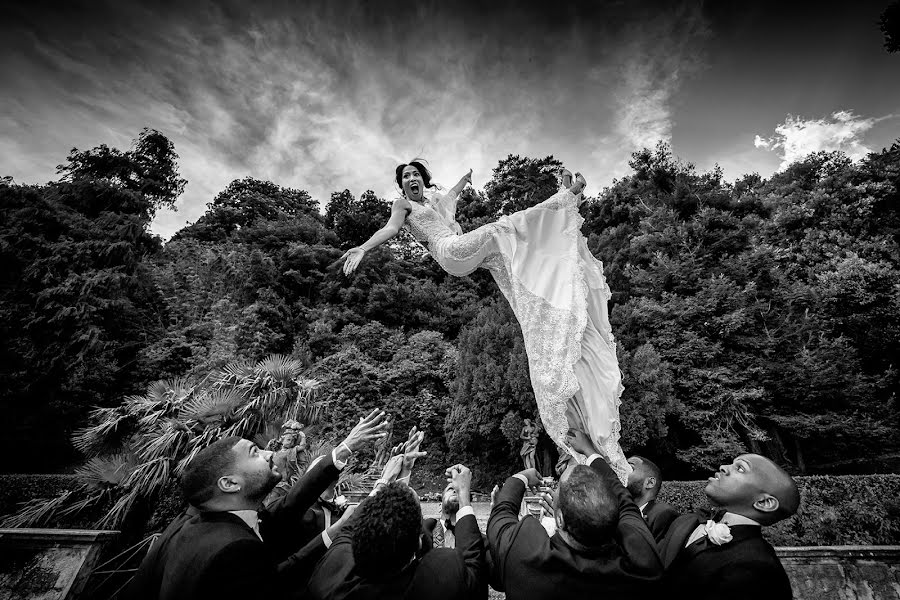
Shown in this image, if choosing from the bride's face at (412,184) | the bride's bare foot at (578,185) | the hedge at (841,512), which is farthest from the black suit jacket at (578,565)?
the hedge at (841,512)

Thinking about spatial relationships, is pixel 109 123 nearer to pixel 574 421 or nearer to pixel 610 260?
pixel 574 421

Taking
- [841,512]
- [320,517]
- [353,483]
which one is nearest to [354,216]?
[353,483]

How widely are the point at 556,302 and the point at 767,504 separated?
1.41 metres

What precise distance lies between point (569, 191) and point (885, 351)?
609 inches

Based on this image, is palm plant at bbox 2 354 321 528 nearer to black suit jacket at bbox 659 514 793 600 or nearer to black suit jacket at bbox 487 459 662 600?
black suit jacket at bbox 487 459 662 600

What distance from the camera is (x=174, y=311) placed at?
15539mm

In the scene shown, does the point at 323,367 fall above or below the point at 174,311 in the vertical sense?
below

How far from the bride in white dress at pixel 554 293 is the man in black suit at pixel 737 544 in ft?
1.66

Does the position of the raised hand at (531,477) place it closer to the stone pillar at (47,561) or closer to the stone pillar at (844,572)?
the stone pillar at (844,572)

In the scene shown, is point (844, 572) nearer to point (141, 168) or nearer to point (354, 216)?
point (354, 216)

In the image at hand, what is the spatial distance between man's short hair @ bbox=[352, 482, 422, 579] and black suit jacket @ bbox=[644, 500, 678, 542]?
4.79 ft

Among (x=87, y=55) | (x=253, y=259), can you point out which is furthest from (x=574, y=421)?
(x=253, y=259)

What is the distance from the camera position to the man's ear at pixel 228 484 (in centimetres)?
160

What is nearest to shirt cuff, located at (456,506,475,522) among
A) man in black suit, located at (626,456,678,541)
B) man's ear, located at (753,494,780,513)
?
man in black suit, located at (626,456,678,541)
